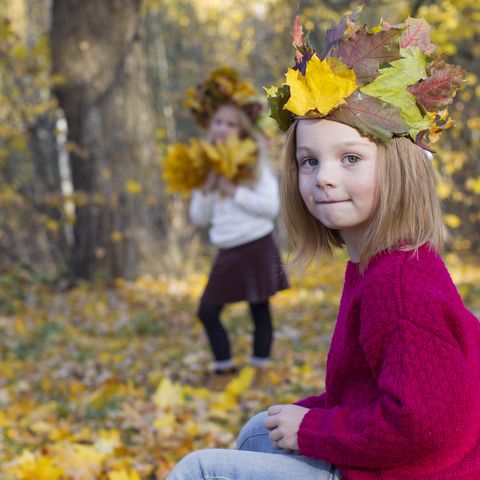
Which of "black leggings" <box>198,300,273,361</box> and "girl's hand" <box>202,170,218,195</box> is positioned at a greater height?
"girl's hand" <box>202,170,218,195</box>

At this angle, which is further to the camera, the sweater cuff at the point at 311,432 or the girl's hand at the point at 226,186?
the girl's hand at the point at 226,186

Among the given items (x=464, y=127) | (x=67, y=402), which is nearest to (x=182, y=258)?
(x=464, y=127)

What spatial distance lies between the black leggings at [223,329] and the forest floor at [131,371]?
7.3 inches

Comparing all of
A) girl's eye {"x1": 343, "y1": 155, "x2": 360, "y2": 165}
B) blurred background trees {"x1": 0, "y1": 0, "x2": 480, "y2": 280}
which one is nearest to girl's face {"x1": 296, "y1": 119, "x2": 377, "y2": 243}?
girl's eye {"x1": 343, "y1": 155, "x2": 360, "y2": 165}

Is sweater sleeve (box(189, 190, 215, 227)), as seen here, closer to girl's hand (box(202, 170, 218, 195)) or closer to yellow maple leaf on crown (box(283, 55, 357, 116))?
girl's hand (box(202, 170, 218, 195))

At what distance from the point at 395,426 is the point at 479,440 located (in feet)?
0.87

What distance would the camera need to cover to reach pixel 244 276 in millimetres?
4355

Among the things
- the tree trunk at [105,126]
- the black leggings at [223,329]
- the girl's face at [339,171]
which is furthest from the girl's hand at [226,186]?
the tree trunk at [105,126]

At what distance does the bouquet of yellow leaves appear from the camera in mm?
4293

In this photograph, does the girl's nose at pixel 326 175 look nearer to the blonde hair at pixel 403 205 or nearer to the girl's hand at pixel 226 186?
the blonde hair at pixel 403 205

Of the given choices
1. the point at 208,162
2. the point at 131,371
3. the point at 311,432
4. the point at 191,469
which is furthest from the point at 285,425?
the point at 131,371

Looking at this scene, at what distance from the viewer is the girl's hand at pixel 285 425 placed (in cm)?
165

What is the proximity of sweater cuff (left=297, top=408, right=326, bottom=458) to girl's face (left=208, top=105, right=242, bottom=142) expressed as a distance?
2.97 m

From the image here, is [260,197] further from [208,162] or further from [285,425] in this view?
[285,425]
